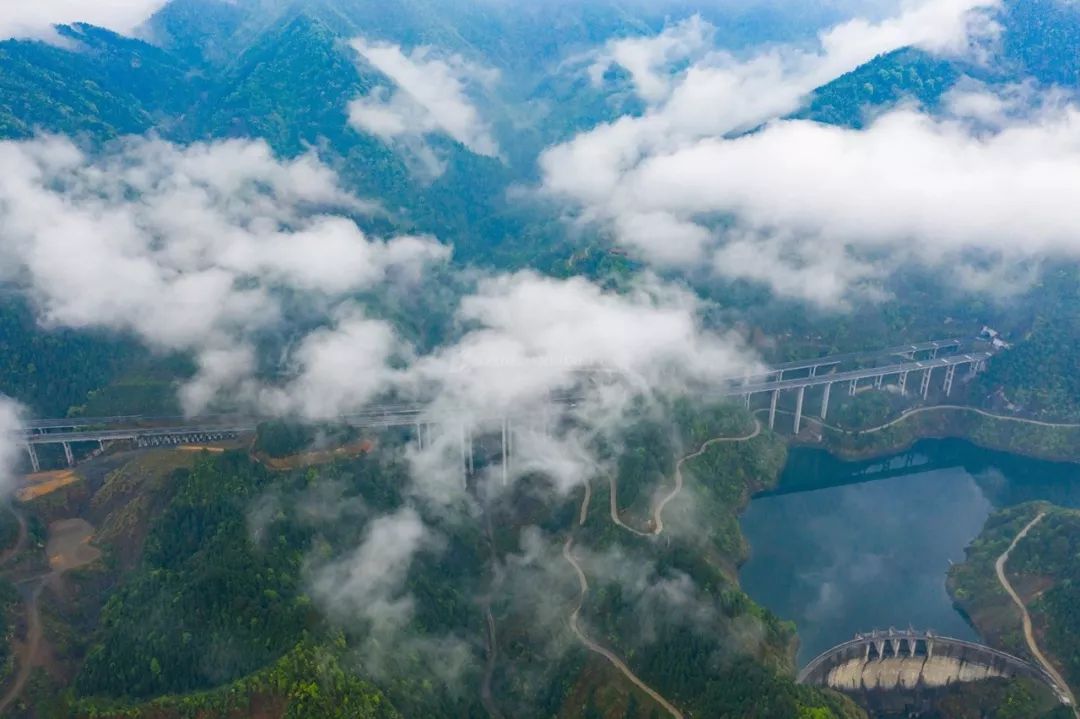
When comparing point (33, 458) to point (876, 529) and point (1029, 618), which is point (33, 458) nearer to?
point (876, 529)

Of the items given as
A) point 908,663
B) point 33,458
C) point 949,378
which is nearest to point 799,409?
point 949,378

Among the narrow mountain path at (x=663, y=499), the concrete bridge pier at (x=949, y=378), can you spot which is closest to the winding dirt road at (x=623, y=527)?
the narrow mountain path at (x=663, y=499)

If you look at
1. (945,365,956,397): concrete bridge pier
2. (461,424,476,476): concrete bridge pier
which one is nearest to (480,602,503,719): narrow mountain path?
(461,424,476,476): concrete bridge pier

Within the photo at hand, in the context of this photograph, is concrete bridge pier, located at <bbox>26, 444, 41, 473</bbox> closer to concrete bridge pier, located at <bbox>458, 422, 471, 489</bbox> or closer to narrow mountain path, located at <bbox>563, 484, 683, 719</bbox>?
concrete bridge pier, located at <bbox>458, 422, 471, 489</bbox>

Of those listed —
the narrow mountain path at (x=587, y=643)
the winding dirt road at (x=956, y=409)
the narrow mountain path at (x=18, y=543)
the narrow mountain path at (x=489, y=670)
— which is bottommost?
the narrow mountain path at (x=489, y=670)

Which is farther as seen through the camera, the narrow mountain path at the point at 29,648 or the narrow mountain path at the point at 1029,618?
the narrow mountain path at the point at 1029,618

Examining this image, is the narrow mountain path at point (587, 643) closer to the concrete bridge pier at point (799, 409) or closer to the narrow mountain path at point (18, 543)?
the concrete bridge pier at point (799, 409)
